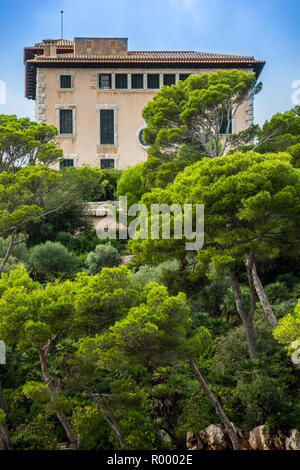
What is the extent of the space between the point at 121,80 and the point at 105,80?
1.03 meters

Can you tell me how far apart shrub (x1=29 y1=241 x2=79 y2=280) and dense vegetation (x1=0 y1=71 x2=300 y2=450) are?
9.85ft

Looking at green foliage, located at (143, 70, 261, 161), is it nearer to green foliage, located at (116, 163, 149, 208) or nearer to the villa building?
green foliage, located at (116, 163, 149, 208)

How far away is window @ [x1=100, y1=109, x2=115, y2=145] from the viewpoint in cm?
4272

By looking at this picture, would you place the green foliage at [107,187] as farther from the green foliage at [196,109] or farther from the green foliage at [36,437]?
the green foliage at [36,437]

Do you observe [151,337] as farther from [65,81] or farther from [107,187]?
[65,81]

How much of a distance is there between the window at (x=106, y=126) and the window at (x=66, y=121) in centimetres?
196

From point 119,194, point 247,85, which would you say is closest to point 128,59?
point 119,194

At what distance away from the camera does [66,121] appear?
42.6m

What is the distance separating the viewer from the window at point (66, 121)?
4250 centimetres

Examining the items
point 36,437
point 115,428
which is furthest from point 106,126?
point 115,428

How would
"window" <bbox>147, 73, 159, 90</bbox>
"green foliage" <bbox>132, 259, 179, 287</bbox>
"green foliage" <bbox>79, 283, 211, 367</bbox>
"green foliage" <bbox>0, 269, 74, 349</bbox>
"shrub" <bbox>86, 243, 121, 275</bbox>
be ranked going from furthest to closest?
1. "window" <bbox>147, 73, 159, 90</bbox>
2. "shrub" <bbox>86, 243, 121, 275</bbox>
3. "green foliage" <bbox>132, 259, 179, 287</bbox>
4. "green foliage" <bbox>0, 269, 74, 349</bbox>
5. "green foliage" <bbox>79, 283, 211, 367</bbox>

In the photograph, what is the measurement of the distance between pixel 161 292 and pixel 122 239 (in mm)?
15066

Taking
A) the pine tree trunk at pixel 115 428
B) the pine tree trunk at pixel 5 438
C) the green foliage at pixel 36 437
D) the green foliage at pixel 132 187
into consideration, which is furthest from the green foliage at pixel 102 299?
the green foliage at pixel 132 187

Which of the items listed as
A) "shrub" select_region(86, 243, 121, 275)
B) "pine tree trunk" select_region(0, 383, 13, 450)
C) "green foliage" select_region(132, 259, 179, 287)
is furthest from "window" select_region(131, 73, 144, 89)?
"pine tree trunk" select_region(0, 383, 13, 450)
